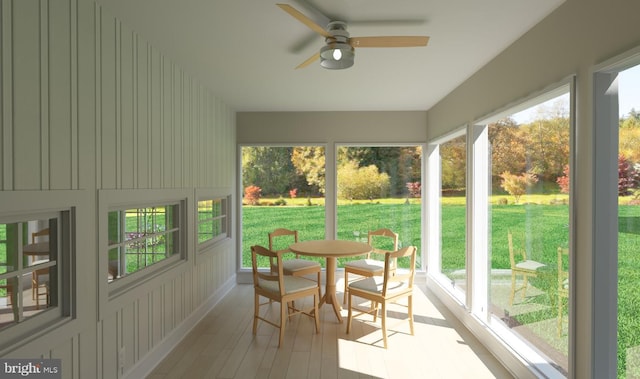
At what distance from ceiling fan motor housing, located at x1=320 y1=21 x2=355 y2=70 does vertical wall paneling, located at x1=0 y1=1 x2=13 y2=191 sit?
159 cm

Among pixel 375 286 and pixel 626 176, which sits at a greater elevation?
pixel 626 176

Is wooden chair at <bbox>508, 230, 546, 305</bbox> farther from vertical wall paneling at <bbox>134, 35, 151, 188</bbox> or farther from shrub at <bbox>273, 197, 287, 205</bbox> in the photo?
shrub at <bbox>273, 197, 287, 205</bbox>

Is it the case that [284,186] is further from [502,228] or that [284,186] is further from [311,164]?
[502,228]

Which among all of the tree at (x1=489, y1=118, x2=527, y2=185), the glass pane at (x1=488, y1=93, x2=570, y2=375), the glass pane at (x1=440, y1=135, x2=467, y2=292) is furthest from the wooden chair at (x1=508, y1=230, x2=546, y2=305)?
the glass pane at (x1=440, y1=135, x2=467, y2=292)

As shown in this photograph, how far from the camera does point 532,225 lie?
9.16 feet

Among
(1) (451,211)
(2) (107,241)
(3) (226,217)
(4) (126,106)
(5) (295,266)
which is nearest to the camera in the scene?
(2) (107,241)

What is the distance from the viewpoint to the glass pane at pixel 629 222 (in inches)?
72.5

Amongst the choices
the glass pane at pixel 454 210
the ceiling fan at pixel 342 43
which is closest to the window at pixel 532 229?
the glass pane at pixel 454 210

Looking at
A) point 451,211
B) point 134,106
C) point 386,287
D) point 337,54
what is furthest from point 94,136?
point 451,211

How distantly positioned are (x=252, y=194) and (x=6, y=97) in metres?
4.03

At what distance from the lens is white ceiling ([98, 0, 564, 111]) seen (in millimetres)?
2301

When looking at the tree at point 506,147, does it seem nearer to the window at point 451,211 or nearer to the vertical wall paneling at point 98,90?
A: the window at point 451,211

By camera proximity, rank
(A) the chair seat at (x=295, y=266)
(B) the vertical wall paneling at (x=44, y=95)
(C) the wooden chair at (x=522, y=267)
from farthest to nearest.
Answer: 1. (A) the chair seat at (x=295, y=266)
2. (C) the wooden chair at (x=522, y=267)
3. (B) the vertical wall paneling at (x=44, y=95)

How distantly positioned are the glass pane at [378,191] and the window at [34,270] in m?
3.92
